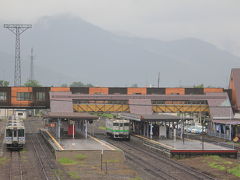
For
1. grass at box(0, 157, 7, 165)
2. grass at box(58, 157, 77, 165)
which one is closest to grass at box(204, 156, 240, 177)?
grass at box(58, 157, 77, 165)

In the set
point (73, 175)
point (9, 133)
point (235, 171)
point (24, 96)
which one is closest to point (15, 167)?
point (73, 175)

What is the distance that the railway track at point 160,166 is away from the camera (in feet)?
110

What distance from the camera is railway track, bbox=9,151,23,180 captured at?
32.7 metres

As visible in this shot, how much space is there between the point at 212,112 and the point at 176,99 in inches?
271

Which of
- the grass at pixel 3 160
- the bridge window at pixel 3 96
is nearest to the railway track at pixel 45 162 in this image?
the grass at pixel 3 160

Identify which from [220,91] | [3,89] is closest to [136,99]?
[220,91]

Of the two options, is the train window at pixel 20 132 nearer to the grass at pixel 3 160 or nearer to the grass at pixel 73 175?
the grass at pixel 3 160

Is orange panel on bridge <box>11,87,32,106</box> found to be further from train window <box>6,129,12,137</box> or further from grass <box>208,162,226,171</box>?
grass <box>208,162,226,171</box>

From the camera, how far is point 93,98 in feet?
256

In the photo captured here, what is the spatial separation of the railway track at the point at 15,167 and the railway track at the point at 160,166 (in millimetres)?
10229

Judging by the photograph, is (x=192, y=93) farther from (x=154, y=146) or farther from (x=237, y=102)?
(x=154, y=146)

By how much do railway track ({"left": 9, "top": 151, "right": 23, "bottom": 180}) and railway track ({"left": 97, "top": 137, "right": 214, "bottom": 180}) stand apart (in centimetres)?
1023

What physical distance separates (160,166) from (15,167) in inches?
493

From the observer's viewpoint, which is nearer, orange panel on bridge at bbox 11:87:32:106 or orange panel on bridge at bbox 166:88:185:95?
orange panel on bridge at bbox 11:87:32:106
